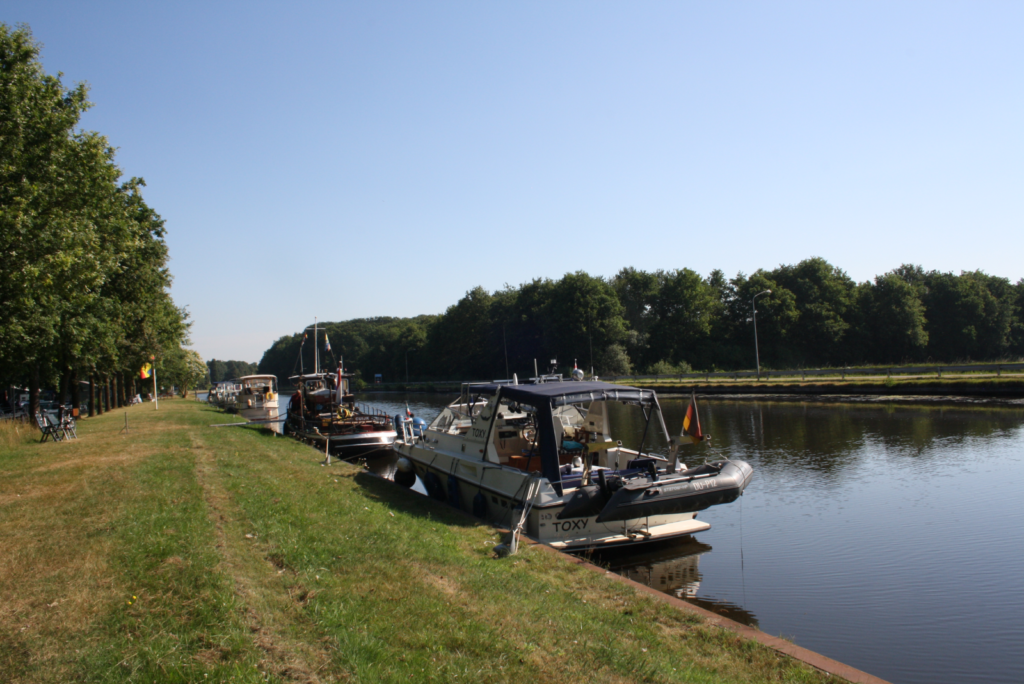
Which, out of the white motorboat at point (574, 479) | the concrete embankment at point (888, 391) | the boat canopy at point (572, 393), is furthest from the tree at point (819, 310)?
the boat canopy at point (572, 393)

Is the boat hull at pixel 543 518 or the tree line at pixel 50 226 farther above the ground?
the tree line at pixel 50 226

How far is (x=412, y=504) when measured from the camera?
11.9 metres

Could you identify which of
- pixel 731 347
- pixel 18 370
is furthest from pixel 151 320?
pixel 731 347

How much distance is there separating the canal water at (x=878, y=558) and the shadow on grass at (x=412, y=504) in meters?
2.38

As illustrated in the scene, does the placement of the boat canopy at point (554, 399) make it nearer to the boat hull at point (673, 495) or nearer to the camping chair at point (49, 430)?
the boat hull at point (673, 495)

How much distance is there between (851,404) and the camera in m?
32.5

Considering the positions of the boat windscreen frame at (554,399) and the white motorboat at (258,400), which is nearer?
the boat windscreen frame at (554,399)

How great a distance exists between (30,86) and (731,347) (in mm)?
73368

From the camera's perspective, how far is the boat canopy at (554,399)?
34.9ft

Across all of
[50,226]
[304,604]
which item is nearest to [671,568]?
[304,604]

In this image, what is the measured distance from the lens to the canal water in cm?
732

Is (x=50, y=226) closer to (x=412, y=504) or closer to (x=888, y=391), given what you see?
(x=412, y=504)

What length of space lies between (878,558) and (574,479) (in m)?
4.90

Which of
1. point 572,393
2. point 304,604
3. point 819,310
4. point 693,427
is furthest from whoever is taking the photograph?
point 819,310
